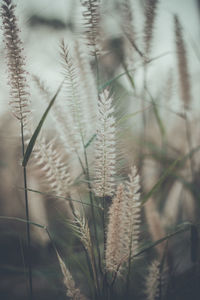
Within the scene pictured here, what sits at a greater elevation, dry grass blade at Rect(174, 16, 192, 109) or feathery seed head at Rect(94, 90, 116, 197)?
dry grass blade at Rect(174, 16, 192, 109)

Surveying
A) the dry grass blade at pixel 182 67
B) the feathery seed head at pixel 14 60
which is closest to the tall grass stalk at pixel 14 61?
the feathery seed head at pixel 14 60

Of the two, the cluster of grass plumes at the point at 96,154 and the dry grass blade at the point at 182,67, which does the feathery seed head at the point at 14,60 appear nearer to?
the cluster of grass plumes at the point at 96,154

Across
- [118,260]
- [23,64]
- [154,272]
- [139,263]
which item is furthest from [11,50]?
[139,263]

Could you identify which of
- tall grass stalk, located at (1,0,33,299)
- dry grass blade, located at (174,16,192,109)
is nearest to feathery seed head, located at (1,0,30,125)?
tall grass stalk, located at (1,0,33,299)

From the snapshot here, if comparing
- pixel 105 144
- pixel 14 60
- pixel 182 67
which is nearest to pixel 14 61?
pixel 14 60

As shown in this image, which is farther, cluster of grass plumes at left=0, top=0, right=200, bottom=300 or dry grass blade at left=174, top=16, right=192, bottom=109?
dry grass blade at left=174, top=16, right=192, bottom=109

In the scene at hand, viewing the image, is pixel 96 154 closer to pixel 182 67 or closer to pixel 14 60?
pixel 14 60

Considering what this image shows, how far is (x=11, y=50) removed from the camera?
44 centimetres

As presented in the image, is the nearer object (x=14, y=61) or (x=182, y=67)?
(x=14, y=61)

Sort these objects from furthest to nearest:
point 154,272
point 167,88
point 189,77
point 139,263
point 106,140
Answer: point 167,88 → point 189,77 → point 139,263 → point 154,272 → point 106,140

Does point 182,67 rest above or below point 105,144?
above

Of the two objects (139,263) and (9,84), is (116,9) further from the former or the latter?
(139,263)

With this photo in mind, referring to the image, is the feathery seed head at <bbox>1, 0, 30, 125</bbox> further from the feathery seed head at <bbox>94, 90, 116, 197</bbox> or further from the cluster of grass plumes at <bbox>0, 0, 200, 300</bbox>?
the feathery seed head at <bbox>94, 90, 116, 197</bbox>

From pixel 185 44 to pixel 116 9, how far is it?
0.29 m
